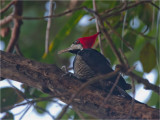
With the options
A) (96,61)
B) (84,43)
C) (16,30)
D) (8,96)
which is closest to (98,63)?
(96,61)

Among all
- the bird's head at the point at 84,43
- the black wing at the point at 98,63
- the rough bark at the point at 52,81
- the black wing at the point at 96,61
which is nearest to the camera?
the rough bark at the point at 52,81

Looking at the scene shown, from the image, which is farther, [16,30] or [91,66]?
[16,30]

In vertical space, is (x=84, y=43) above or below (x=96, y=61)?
above

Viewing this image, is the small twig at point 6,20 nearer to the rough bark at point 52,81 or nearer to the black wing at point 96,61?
the black wing at point 96,61

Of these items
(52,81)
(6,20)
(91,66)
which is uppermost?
(6,20)

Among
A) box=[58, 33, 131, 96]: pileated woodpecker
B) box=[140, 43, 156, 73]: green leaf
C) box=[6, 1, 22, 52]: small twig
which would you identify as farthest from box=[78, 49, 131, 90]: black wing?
box=[6, 1, 22, 52]: small twig

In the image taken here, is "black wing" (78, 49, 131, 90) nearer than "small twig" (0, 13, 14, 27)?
Yes

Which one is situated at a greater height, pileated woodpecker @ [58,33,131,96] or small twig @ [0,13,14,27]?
small twig @ [0,13,14,27]

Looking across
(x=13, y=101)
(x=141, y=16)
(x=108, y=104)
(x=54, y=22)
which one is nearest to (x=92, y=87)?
(x=108, y=104)

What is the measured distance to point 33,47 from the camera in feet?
17.7

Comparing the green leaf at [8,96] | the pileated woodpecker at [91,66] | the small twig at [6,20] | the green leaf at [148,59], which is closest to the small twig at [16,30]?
the small twig at [6,20]

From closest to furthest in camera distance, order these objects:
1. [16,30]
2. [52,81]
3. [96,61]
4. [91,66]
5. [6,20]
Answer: [52,81] → [91,66] → [96,61] → [16,30] → [6,20]

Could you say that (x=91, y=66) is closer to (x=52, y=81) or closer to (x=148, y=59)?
(x=52, y=81)

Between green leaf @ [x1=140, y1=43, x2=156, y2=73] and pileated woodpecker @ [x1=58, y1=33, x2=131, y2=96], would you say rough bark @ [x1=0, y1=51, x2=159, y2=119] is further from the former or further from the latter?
green leaf @ [x1=140, y1=43, x2=156, y2=73]
